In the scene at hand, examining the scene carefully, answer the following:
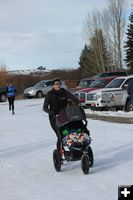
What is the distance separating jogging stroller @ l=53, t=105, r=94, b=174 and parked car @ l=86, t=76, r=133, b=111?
1288 cm

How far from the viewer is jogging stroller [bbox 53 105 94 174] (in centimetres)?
839

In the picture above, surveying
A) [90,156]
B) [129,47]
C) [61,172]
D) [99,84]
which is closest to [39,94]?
[99,84]

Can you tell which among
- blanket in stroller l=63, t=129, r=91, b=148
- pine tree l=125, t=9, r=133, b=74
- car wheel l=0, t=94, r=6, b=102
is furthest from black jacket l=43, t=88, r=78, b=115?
pine tree l=125, t=9, r=133, b=74

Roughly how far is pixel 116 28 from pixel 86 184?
59372mm

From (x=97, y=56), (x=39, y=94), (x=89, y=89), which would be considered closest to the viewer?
(x=89, y=89)

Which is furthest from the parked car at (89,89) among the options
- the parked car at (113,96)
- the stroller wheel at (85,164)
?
the stroller wheel at (85,164)

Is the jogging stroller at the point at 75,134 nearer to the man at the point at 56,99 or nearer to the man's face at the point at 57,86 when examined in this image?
the man at the point at 56,99

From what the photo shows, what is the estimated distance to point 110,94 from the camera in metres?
21.6

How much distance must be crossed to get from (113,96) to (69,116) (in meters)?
13.2

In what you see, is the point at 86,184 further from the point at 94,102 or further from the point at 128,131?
the point at 94,102

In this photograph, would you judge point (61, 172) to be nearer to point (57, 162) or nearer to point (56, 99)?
point (57, 162)

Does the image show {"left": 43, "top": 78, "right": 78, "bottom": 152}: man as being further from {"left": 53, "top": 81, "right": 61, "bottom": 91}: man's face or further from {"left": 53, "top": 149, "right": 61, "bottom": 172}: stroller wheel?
{"left": 53, "top": 149, "right": 61, "bottom": 172}: stroller wheel

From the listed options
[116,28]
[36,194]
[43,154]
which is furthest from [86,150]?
[116,28]

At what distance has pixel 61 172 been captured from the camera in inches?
348
